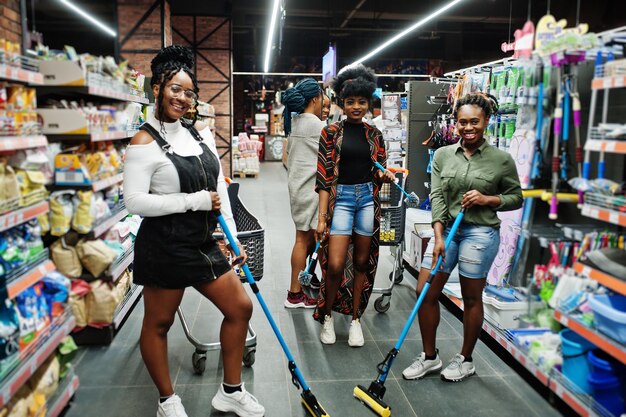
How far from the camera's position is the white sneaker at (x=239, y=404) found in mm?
2742

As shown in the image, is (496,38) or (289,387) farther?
(496,38)

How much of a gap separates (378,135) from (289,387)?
166 cm

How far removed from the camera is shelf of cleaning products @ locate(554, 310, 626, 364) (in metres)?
2.19

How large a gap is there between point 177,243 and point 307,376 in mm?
1353

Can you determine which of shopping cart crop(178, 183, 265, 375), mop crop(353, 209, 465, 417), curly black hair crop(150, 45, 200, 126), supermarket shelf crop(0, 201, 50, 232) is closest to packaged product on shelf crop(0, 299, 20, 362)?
supermarket shelf crop(0, 201, 50, 232)

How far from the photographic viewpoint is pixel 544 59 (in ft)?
7.60

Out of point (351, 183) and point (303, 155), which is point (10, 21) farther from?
point (351, 183)

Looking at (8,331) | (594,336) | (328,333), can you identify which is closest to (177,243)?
(8,331)

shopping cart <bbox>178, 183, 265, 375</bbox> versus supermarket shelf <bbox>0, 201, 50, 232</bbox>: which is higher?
supermarket shelf <bbox>0, 201, 50, 232</bbox>

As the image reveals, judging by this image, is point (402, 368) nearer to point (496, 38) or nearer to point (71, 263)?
point (71, 263)

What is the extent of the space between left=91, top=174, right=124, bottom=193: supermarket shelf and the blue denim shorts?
1.41 meters

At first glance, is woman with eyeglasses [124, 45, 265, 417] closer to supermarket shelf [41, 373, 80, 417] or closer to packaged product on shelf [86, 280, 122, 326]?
supermarket shelf [41, 373, 80, 417]

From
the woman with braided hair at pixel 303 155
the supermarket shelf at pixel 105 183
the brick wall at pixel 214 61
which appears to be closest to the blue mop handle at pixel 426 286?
the woman with braided hair at pixel 303 155

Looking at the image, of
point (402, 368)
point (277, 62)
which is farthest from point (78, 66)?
point (277, 62)
